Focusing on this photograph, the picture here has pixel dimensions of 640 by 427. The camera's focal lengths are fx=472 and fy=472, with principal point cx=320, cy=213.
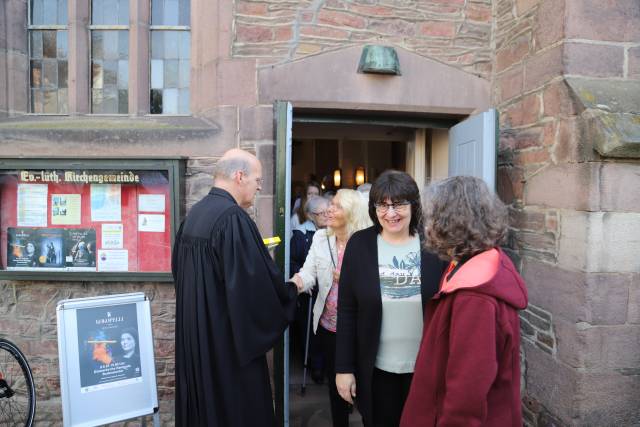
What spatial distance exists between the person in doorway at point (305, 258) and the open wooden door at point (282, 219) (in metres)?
0.86

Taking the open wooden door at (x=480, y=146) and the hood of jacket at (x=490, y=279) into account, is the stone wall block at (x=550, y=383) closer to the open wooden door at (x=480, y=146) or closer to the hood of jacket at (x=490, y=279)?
the open wooden door at (x=480, y=146)

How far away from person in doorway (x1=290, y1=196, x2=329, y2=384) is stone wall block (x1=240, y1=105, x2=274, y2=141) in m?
1.01

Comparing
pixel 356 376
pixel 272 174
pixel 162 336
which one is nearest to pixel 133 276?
pixel 162 336

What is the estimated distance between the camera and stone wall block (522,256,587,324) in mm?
2779

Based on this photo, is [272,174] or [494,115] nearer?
[494,115]

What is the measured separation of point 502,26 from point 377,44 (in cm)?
99

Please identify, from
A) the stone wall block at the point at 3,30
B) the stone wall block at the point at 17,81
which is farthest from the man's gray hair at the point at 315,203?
the stone wall block at the point at 3,30

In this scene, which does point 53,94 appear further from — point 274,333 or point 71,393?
point 274,333

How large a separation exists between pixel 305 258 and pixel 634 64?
3106mm

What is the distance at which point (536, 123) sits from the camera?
3217 mm

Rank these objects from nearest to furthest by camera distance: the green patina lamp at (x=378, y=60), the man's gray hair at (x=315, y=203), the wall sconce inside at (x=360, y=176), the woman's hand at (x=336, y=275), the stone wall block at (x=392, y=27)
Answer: the woman's hand at (x=336, y=275) < the green patina lamp at (x=378, y=60) < the stone wall block at (x=392, y=27) < the man's gray hair at (x=315, y=203) < the wall sconce inside at (x=360, y=176)

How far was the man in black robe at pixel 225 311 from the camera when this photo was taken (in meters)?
2.43

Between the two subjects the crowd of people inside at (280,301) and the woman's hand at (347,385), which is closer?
the crowd of people inside at (280,301)

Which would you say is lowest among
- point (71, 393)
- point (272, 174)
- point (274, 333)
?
point (71, 393)
